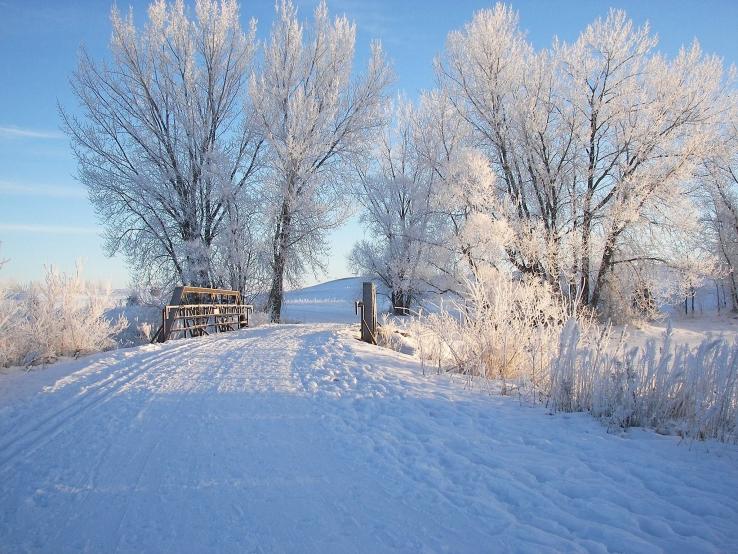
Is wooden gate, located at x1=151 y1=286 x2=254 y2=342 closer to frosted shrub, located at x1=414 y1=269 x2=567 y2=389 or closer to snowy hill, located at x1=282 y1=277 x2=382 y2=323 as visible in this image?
snowy hill, located at x1=282 y1=277 x2=382 y2=323

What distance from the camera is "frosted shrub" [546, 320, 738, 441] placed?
141 inches

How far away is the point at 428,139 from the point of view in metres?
21.1

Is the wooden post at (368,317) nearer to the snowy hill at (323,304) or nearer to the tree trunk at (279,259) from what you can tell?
the tree trunk at (279,259)

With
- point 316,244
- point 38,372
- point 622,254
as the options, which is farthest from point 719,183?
point 38,372

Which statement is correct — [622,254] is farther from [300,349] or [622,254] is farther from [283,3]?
[283,3]

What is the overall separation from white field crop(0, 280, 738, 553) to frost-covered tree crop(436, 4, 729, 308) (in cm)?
1287

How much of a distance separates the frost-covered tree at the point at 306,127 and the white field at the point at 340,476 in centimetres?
1503

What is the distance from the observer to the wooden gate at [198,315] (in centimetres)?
1019

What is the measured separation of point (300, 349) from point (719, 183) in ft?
75.9

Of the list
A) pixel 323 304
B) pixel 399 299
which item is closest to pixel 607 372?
pixel 399 299

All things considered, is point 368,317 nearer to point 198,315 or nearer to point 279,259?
point 198,315

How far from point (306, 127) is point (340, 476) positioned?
1809 cm

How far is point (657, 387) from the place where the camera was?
13.0ft

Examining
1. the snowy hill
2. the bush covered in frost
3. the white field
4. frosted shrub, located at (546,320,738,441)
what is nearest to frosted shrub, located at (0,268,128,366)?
the white field
